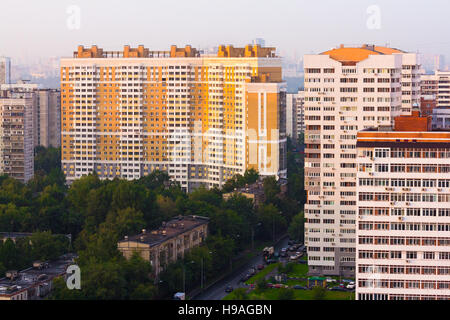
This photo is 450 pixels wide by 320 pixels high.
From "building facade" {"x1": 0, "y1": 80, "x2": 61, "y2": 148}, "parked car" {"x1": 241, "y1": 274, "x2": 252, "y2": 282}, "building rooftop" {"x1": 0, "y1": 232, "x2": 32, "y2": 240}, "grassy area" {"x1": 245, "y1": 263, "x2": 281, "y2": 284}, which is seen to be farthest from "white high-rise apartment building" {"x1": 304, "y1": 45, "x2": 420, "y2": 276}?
"building facade" {"x1": 0, "y1": 80, "x2": 61, "y2": 148}

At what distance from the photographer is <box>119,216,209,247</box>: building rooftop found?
25086 millimetres

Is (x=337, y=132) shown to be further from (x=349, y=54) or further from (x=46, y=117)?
(x=46, y=117)

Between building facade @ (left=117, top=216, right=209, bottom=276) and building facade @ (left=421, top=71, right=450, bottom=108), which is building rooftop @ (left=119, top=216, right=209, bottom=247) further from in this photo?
building facade @ (left=421, top=71, right=450, bottom=108)

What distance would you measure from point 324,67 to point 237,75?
698 inches

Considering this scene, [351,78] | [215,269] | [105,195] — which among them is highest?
[351,78]

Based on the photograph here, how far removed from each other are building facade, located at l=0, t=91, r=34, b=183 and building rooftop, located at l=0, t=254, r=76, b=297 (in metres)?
21.7

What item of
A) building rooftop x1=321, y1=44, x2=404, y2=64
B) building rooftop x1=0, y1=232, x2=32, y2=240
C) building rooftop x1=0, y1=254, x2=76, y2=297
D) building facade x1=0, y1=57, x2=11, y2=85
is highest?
building facade x1=0, y1=57, x2=11, y2=85

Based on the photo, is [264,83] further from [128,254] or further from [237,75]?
[128,254]

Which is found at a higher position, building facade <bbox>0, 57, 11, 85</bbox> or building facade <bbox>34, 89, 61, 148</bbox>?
building facade <bbox>0, 57, 11, 85</bbox>

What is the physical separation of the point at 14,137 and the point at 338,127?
80.2ft

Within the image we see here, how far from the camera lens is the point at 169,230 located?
2705 centimetres

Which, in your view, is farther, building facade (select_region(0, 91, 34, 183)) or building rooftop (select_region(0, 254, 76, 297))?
building facade (select_region(0, 91, 34, 183))
